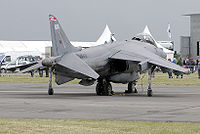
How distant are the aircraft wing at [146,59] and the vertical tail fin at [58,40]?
7.75 ft

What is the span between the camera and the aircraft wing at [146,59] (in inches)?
965

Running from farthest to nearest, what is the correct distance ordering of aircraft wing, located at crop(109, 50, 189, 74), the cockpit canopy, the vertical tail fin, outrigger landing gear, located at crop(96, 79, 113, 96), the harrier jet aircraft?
the cockpit canopy → outrigger landing gear, located at crop(96, 79, 113, 96) → the vertical tail fin → aircraft wing, located at crop(109, 50, 189, 74) → the harrier jet aircraft

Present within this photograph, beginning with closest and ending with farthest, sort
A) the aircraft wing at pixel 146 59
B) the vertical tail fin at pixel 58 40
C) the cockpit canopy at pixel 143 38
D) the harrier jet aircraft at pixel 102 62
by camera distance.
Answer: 1. the harrier jet aircraft at pixel 102 62
2. the aircraft wing at pixel 146 59
3. the vertical tail fin at pixel 58 40
4. the cockpit canopy at pixel 143 38

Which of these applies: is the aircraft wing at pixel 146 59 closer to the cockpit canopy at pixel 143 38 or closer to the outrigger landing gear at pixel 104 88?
the outrigger landing gear at pixel 104 88

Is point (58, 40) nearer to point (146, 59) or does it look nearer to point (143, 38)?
point (146, 59)

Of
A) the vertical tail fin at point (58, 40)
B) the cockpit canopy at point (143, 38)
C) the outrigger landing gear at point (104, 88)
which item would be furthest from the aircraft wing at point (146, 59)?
the cockpit canopy at point (143, 38)

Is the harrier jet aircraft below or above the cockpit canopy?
below

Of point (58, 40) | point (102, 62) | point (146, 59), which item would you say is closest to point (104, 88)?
point (102, 62)

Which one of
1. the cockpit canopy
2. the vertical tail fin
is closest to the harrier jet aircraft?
the vertical tail fin

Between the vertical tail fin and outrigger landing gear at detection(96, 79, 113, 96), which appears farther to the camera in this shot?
outrigger landing gear at detection(96, 79, 113, 96)

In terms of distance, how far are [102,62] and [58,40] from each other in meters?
2.44

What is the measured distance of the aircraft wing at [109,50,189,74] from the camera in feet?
80.4

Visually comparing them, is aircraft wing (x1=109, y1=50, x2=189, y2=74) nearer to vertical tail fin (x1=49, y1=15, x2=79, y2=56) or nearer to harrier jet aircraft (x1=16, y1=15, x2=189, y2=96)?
harrier jet aircraft (x1=16, y1=15, x2=189, y2=96)

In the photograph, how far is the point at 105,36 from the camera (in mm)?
79625
